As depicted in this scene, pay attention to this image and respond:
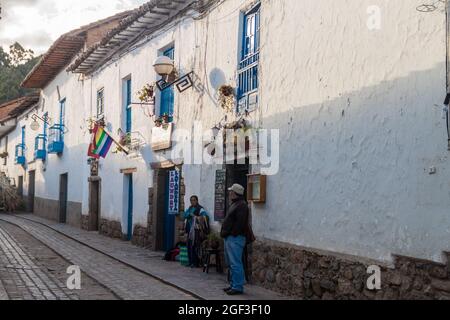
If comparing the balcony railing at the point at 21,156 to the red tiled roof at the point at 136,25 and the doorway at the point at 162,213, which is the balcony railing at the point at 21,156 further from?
the doorway at the point at 162,213

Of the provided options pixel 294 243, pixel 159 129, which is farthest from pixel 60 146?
pixel 294 243

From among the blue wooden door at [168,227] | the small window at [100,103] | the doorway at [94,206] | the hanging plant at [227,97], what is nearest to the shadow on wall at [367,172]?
the hanging plant at [227,97]

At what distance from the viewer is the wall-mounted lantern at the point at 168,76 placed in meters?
12.5

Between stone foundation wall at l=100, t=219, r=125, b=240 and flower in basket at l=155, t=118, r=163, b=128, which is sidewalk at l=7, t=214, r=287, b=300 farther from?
flower in basket at l=155, t=118, r=163, b=128

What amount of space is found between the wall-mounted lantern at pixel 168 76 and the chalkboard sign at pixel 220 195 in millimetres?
2346

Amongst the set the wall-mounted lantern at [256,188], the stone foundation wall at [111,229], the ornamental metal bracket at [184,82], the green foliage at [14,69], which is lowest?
the stone foundation wall at [111,229]

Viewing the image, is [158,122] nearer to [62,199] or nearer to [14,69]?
[62,199]

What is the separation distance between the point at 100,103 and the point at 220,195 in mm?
9316

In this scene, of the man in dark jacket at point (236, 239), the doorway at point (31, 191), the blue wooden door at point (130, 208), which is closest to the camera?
the man in dark jacket at point (236, 239)

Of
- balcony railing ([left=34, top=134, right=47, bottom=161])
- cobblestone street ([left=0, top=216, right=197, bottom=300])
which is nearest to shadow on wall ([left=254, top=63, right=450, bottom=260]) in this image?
cobblestone street ([left=0, top=216, right=197, bottom=300])

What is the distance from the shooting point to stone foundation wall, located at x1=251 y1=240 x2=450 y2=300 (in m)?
5.94

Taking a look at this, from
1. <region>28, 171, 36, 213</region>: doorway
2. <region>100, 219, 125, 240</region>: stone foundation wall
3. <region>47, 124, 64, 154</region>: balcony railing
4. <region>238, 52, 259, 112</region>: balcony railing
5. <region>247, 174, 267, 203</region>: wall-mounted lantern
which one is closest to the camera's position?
<region>247, 174, 267, 203</region>: wall-mounted lantern

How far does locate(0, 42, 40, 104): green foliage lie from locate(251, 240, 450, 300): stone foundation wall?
4151cm
